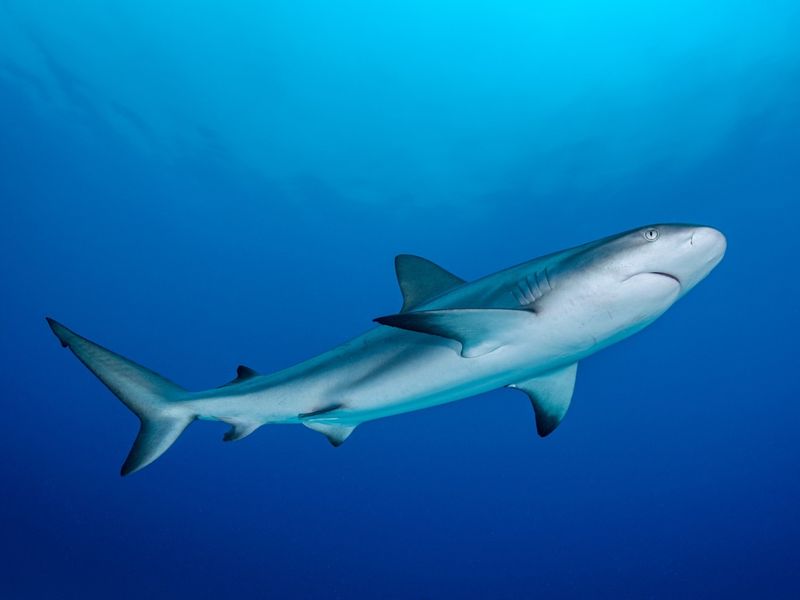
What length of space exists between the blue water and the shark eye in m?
15.3

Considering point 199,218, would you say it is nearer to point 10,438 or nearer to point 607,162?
point 607,162

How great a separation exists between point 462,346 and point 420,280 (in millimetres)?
1249

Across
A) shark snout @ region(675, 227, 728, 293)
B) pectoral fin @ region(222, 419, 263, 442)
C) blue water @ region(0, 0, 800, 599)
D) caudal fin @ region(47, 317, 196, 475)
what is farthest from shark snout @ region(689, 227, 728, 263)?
blue water @ region(0, 0, 800, 599)

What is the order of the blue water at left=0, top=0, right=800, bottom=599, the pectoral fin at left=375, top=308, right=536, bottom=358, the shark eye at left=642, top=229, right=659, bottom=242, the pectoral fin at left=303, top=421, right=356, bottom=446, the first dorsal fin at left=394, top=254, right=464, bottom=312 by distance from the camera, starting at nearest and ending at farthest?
the shark eye at left=642, top=229, right=659, bottom=242, the pectoral fin at left=375, top=308, right=536, bottom=358, the pectoral fin at left=303, top=421, right=356, bottom=446, the first dorsal fin at left=394, top=254, right=464, bottom=312, the blue water at left=0, top=0, right=800, bottom=599

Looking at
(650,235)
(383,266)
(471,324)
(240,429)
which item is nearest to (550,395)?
(471,324)

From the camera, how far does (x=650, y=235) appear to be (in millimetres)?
2504

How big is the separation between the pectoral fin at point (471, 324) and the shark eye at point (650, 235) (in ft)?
2.21

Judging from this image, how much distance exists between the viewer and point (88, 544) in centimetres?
3494

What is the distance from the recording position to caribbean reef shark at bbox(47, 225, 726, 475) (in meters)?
2.59

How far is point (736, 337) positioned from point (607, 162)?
44.9 feet

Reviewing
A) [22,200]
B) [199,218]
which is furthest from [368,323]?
[22,200]

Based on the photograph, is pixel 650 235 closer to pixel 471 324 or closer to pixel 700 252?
pixel 700 252

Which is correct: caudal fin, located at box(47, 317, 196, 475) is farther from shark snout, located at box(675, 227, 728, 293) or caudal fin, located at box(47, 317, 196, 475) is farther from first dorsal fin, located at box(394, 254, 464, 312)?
shark snout, located at box(675, 227, 728, 293)

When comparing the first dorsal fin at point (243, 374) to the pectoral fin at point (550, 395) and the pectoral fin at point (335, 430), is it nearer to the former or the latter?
the pectoral fin at point (335, 430)
